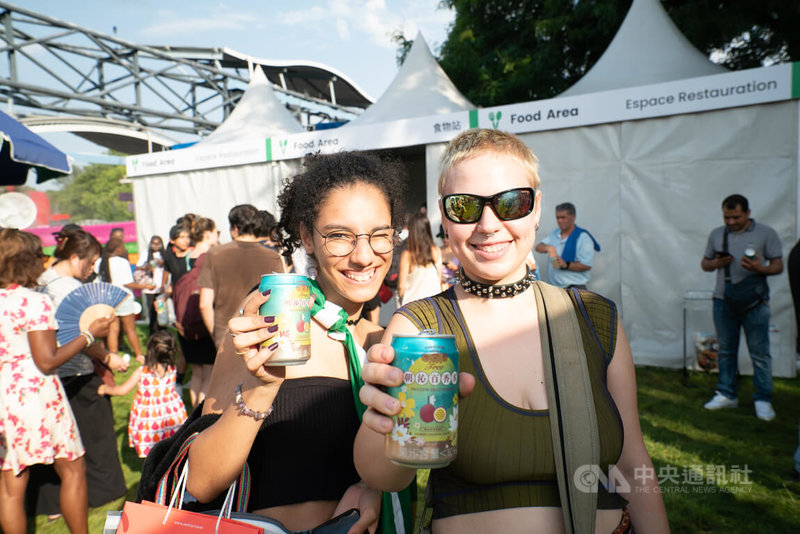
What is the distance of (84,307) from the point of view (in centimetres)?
308

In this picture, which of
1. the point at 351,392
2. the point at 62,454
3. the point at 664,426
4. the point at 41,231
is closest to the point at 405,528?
the point at 351,392

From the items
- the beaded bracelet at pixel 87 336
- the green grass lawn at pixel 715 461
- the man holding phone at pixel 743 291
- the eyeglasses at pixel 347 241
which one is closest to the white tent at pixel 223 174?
the green grass lawn at pixel 715 461

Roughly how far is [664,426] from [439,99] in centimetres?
581

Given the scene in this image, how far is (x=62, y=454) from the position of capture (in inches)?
110

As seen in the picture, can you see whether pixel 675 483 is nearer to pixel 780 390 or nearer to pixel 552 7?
pixel 780 390

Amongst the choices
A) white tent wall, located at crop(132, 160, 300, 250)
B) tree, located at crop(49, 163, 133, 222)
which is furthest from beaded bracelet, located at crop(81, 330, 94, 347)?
tree, located at crop(49, 163, 133, 222)

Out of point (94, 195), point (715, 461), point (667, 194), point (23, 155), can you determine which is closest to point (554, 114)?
point (667, 194)

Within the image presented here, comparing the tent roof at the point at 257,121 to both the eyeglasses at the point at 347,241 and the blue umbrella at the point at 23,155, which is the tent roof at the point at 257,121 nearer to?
the blue umbrella at the point at 23,155

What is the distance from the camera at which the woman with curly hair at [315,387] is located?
1.18 meters

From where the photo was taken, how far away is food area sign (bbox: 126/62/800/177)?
5453mm

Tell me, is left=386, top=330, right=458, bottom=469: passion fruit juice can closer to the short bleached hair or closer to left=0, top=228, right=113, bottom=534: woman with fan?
the short bleached hair

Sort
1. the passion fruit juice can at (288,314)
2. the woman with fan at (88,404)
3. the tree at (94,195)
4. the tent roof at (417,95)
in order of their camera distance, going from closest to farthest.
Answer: the passion fruit juice can at (288,314) < the woman with fan at (88,404) < the tent roof at (417,95) < the tree at (94,195)

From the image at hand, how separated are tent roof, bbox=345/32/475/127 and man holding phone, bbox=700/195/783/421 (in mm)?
4270

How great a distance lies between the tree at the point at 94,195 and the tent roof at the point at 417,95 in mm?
66603
